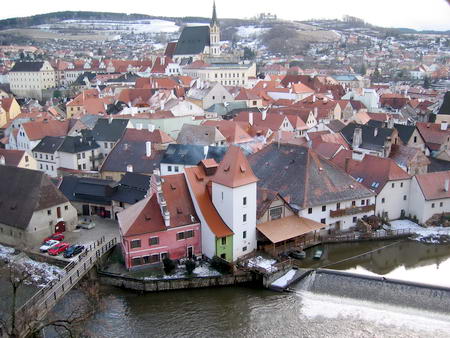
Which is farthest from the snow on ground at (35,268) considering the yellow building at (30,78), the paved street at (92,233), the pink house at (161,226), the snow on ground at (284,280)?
the yellow building at (30,78)

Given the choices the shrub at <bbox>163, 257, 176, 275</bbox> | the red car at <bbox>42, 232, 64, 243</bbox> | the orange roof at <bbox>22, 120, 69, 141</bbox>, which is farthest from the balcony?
the orange roof at <bbox>22, 120, 69, 141</bbox>

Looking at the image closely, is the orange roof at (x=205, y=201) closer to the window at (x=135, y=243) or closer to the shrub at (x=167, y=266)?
the shrub at (x=167, y=266)

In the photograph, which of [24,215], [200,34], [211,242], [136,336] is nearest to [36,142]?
[24,215]

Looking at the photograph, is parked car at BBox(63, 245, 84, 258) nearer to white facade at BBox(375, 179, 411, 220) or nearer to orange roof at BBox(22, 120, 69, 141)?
white facade at BBox(375, 179, 411, 220)

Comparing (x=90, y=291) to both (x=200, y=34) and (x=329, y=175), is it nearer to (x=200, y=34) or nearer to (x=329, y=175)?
(x=329, y=175)

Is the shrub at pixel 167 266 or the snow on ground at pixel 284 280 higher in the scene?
the shrub at pixel 167 266

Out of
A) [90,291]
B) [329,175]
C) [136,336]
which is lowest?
[136,336]

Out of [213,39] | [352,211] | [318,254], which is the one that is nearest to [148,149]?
[352,211]
